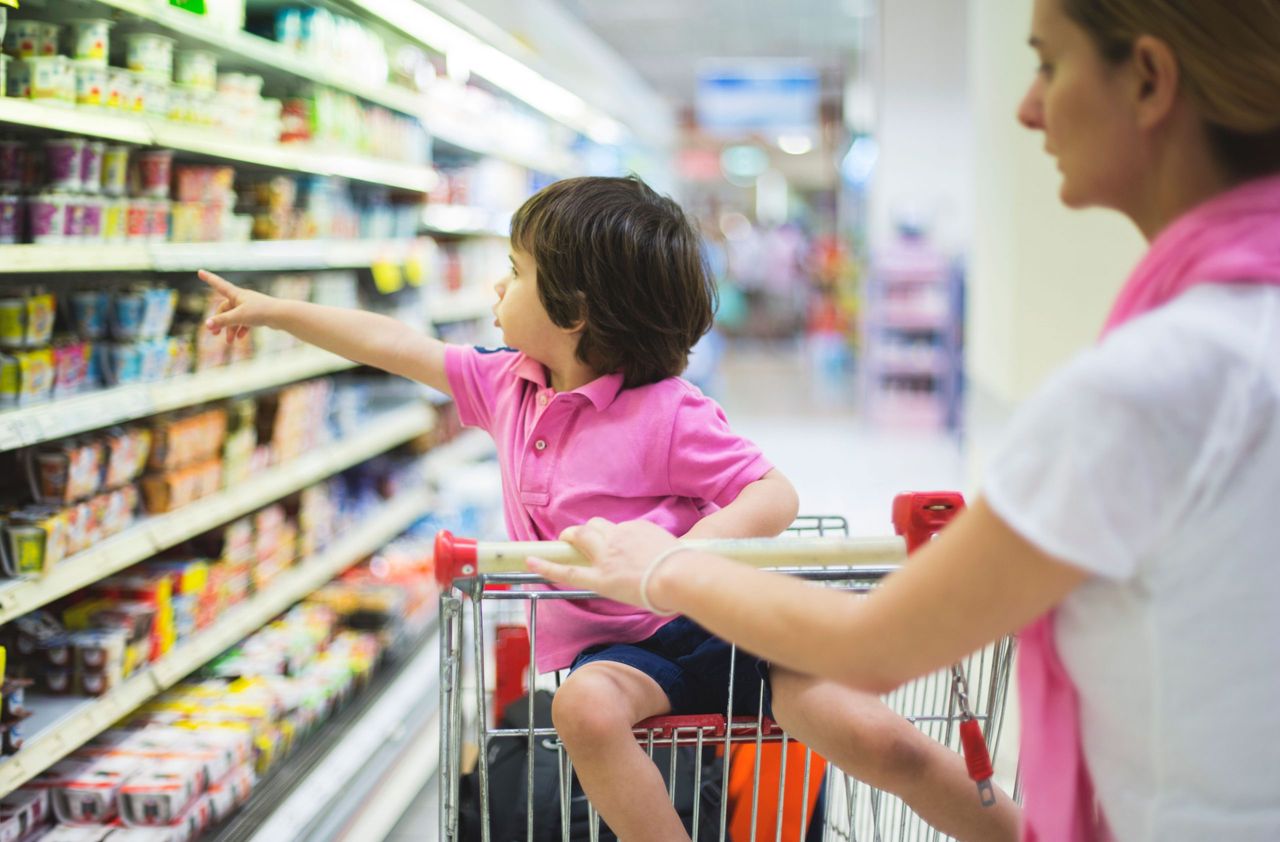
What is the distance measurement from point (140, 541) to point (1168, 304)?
215cm

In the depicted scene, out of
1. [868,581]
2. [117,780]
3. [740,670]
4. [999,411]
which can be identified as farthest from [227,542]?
[999,411]

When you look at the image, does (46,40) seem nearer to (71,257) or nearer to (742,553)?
(71,257)

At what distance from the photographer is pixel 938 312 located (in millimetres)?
9680

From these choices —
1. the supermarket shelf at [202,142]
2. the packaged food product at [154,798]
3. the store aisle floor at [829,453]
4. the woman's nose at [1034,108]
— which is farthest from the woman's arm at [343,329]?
the store aisle floor at [829,453]

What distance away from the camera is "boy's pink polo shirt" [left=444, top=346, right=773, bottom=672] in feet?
6.05

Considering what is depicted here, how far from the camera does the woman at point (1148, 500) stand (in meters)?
0.95

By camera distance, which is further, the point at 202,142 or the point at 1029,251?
the point at 1029,251

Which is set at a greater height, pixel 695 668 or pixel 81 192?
pixel 81 192

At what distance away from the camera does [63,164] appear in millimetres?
2324

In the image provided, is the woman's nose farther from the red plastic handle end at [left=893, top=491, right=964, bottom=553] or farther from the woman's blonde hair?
the red plastic handle end at [left=893, top=491, right=964, bottom=553]

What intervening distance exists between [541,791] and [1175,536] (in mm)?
1402

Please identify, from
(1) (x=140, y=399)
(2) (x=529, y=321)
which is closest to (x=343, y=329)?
(2) (x=529, y=321)

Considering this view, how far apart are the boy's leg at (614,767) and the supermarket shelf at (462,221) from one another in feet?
10.3

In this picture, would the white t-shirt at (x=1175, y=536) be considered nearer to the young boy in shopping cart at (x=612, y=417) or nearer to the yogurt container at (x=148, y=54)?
the young boy in shopping cart at (x=612, y=417)
